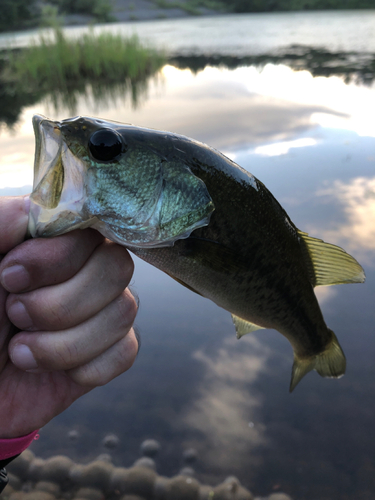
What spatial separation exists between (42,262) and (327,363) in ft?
5.68

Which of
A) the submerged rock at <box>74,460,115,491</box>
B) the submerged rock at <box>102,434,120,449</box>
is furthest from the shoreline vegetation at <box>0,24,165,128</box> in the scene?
the submerged rock at <box>74,460,115,491</box>

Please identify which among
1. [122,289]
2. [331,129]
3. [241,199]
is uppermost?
[241,199]

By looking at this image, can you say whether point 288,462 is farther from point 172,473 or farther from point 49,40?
point 49,40

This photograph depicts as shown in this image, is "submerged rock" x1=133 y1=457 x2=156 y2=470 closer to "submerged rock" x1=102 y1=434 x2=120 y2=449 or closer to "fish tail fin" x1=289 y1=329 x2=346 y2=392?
"submerged rock" x1=102 y1=434 x2=120 y2=449

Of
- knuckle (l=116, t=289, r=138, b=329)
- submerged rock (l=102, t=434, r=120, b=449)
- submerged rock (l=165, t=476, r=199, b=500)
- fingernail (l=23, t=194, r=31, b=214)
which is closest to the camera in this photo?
fingernail (l=23, t=194, r=31, b=214)

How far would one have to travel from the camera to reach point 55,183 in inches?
48.5

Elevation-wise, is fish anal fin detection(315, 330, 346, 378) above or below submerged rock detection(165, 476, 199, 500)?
above

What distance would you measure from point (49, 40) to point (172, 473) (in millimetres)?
14943

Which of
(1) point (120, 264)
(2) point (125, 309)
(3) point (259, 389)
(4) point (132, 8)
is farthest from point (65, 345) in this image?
(4) point (132, 8)

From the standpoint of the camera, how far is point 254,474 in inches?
96.9

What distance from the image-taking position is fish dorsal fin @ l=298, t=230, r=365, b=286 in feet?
5.92

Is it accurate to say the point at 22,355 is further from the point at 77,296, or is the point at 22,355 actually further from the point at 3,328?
the point at 77,296

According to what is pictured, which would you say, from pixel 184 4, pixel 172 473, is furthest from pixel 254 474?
pixel 184 4

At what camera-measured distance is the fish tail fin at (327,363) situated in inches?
82.0
